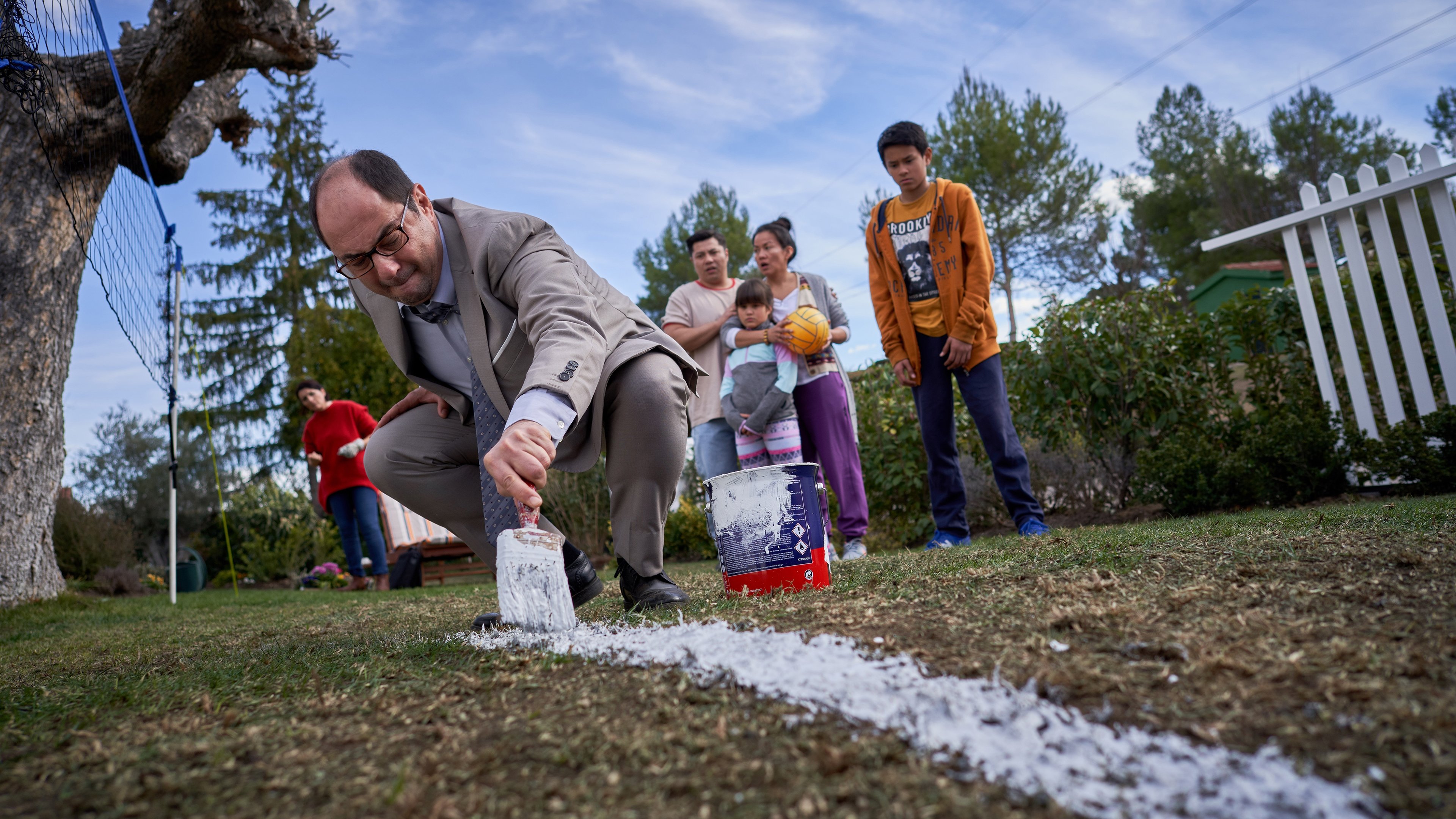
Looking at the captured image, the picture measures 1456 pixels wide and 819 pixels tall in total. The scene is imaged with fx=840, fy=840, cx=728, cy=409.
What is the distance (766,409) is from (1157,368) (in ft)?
9.33

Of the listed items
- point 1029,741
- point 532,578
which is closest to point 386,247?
point 532,578

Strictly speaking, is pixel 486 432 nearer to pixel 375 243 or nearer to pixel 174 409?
pixel 375 243

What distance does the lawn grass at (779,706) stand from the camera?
A: 3.22 feet

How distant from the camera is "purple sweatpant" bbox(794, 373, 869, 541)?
440cm

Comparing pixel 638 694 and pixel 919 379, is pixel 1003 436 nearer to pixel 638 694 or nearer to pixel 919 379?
pixel 919 379


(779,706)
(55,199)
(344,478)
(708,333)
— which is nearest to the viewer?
(779,706)

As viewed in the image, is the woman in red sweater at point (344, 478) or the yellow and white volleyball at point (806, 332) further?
the woman in red sweater at point (344, 478)

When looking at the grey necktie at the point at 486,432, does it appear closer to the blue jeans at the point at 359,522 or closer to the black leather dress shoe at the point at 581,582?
the black leather dress shoe at the point at 581,582

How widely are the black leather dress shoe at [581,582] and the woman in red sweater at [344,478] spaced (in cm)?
523

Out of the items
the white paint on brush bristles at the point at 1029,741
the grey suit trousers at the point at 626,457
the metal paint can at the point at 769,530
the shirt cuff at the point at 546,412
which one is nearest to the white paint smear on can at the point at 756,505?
the metal paint can at the point at 769,530

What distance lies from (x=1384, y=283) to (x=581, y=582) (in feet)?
16.5

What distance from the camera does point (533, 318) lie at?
217 cm

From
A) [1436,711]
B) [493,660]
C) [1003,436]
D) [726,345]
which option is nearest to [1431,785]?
[1436,711]

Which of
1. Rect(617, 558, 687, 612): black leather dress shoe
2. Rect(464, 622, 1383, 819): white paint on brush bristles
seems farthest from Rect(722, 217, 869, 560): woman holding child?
Rect(464, 622, 1383, 819): white paint on brush bristles
